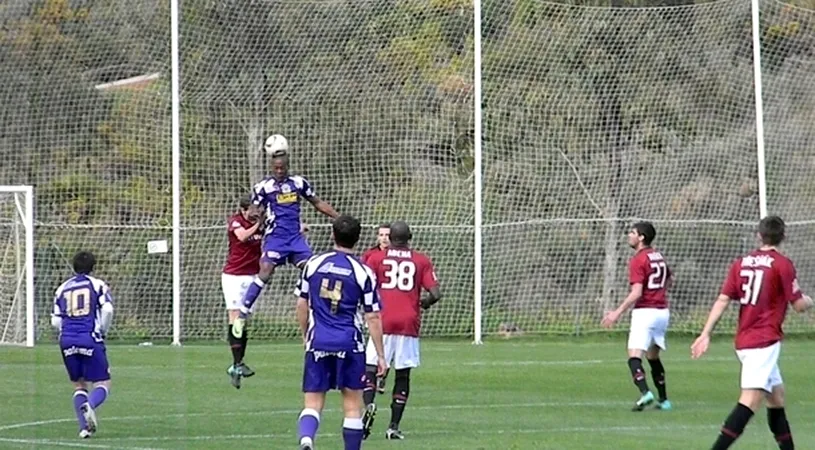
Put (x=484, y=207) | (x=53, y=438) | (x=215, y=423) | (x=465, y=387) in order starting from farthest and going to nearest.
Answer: (x=484, y=207), (x=465, y=387), (x=215, y=423), (x=53, y=438)

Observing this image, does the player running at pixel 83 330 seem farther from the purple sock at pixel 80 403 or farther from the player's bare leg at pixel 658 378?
the player's bare leg at pixel 658 378

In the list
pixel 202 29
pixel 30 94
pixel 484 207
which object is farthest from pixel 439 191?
pixel 30 94

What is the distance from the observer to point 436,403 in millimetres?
18406

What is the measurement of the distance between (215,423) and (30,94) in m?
15.9

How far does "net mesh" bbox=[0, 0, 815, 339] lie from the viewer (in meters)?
30.2

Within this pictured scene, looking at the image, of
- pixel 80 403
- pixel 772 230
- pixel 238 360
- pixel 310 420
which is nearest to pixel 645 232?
pixel 238 360

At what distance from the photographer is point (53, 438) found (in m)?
14.8

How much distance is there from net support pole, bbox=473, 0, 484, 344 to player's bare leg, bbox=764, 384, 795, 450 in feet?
53.9

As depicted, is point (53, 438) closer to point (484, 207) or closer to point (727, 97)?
point (484, 207)

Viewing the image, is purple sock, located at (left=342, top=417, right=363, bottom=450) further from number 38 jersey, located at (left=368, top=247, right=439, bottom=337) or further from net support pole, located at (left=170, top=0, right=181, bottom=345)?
net support pole, located at (left=170, top=0, right=181, bottom=345)

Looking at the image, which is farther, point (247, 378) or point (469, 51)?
point (469, 51)

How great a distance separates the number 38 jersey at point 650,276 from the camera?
727 inches

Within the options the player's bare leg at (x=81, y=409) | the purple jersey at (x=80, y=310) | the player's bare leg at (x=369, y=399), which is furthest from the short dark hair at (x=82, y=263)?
the player's bare leg at (x=369, y=399)

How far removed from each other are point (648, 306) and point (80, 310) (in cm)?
659
